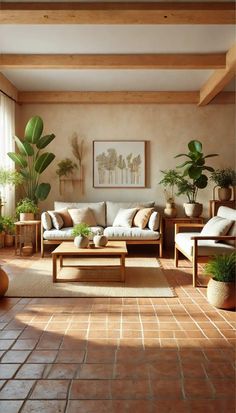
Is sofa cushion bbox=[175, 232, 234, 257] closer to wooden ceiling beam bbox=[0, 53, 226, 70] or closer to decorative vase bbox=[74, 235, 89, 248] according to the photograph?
decorative vase bbox=[74, 235, 89, 248]

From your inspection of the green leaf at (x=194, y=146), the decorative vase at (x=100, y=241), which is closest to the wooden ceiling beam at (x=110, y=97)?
the green leaf at (x=194, y=146)

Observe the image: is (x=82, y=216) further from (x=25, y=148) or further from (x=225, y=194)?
(x=225, y=194)

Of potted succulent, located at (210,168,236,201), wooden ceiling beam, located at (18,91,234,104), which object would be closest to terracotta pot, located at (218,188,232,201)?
potted succulent, located at (210,168,236,201)

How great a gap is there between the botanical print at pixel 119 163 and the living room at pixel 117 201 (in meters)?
0.03

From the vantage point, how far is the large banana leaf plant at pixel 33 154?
6.87m

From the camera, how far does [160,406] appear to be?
2.08 metres

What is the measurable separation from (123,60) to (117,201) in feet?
9.81

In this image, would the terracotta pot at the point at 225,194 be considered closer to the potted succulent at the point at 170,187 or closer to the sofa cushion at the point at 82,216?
the potted succulent at the point at 170,187

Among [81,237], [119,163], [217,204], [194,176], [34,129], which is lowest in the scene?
[81,237]

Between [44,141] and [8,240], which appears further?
[8,240]

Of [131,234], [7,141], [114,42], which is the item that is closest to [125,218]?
[131,234]

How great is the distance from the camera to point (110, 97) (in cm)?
732

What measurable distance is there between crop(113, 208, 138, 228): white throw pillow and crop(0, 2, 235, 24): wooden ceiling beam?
352 centimetres

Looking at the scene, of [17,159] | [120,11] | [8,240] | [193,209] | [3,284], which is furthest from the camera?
[8,240]
